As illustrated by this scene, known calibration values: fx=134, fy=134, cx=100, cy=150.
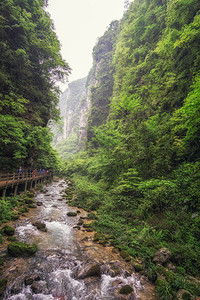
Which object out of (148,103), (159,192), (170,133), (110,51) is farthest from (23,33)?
(110,51)

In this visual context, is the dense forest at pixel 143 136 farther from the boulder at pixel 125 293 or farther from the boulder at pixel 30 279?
the boulder at pixel 30 279

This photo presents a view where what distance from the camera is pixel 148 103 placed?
1346cm

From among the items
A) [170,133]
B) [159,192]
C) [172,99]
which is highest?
[172,99]

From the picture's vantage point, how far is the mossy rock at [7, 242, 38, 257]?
182 inches

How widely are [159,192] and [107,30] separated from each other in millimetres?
55985

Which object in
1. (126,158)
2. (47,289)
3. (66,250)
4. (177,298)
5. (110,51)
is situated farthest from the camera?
(110,51)

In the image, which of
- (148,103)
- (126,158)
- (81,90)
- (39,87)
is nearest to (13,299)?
(126,158)

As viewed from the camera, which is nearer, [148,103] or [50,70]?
[148,103]

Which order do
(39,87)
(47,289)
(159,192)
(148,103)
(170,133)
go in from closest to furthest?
(47,289)
(159,192)
(170,133)
(148,103)
(39,87)

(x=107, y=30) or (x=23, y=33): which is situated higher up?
(x=107, y=30)

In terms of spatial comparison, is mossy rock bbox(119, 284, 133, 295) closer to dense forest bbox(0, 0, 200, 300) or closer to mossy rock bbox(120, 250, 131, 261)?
dense forest bbox(0, 0, 200, 300)

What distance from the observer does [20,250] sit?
477cm

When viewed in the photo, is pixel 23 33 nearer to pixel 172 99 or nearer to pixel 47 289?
pixel 172 99

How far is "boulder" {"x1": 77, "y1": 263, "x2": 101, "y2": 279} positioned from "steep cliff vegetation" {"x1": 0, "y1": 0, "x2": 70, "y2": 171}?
29.6 ft
